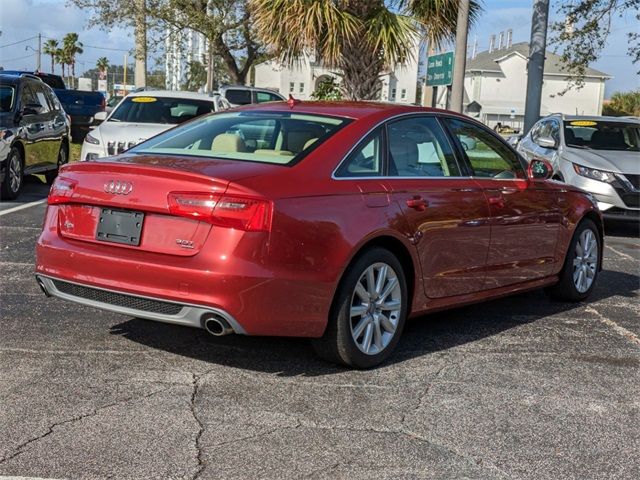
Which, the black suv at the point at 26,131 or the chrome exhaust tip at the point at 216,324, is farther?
the black suv at the point at 26,131

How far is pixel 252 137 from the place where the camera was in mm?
5223

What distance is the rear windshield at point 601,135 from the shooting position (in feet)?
40.3

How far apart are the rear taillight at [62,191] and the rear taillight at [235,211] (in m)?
0.91

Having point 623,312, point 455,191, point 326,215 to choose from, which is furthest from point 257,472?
point 623,312

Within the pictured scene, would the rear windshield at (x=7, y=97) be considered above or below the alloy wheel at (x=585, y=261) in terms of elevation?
above

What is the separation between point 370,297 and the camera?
490cm

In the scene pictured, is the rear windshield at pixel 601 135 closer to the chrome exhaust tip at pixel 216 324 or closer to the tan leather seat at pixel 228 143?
the tan leather seat at pixel 228 143

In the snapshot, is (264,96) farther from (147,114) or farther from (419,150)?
(419,150)

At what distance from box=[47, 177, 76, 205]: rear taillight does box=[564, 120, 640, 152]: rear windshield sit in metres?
8.93

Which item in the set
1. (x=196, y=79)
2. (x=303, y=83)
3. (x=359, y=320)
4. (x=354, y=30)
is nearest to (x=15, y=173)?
(x=354, y=30)

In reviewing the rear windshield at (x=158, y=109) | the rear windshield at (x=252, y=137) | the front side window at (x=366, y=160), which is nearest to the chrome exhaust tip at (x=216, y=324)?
the rear windshield at (x=252, y=137)

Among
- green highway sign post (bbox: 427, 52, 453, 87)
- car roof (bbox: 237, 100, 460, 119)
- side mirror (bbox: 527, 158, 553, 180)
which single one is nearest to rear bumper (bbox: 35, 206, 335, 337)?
car roof (bbox: 237, 100, 460, 119)

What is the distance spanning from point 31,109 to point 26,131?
357 mm

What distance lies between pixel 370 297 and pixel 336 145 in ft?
2.93
